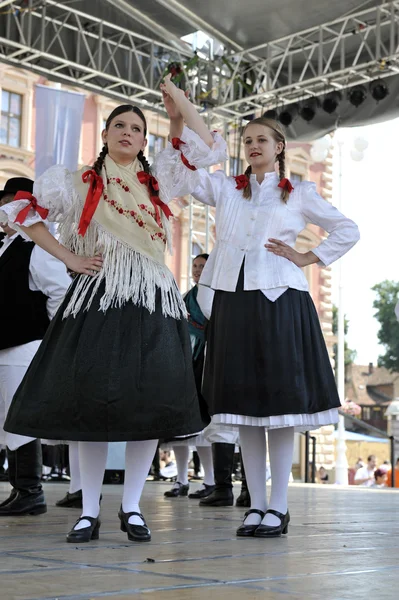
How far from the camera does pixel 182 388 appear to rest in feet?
10.9

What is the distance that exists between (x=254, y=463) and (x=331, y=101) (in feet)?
26.2

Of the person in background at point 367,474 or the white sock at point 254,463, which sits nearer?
the white sock at point 254,463

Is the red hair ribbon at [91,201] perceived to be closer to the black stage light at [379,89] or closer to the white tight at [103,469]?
the white tight at [103,469]

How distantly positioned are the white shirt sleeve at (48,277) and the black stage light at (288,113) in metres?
7.61

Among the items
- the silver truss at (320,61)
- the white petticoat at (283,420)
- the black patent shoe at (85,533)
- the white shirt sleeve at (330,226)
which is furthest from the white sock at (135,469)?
the silver truss at (320,61)

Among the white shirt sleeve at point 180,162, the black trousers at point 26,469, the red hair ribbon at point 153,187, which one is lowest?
the black trousers at point 26,469

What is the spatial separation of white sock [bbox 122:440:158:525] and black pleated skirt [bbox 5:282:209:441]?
0.59 ft

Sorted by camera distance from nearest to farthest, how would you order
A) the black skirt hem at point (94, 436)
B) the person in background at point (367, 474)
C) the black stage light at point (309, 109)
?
the black skirt hem at point (94, 436), the black stage light at point (309, 109), the person in background at point (367, 474)

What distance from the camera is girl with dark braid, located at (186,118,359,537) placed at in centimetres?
372

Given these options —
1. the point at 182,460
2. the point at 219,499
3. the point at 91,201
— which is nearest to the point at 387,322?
the point at 182,460

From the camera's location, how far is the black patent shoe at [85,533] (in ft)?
10.3

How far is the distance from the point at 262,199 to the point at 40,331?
135cm

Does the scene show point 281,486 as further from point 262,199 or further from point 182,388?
point 262,199

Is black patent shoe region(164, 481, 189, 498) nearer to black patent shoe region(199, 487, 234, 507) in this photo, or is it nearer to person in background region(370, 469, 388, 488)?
black patent shoe region(199, 487, 234, 507)
